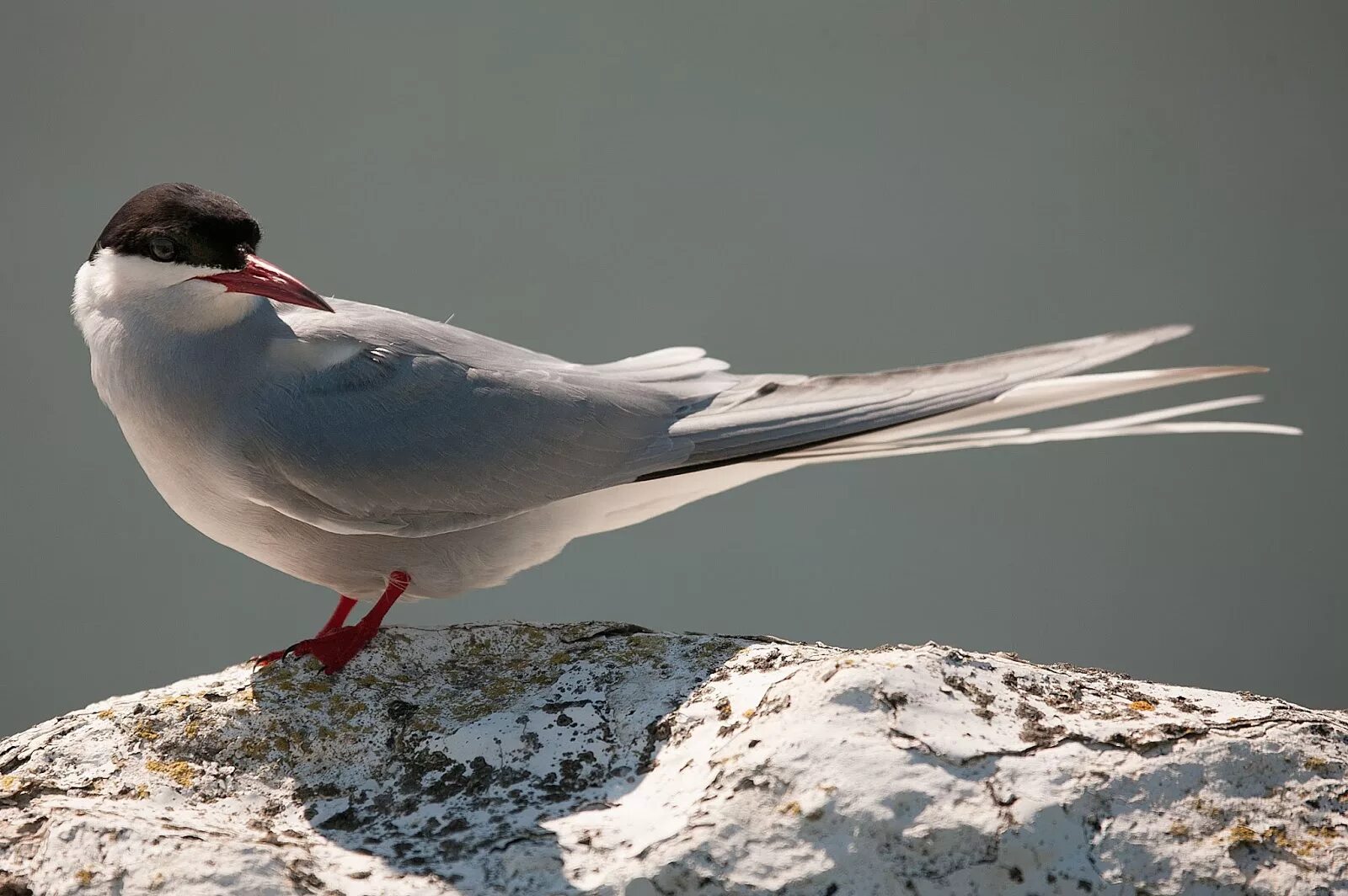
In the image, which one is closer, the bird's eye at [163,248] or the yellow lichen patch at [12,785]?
the yellow lichen patch at [12,785]

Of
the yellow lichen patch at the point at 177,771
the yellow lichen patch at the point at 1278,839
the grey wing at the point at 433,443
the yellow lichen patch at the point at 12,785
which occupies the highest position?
the grey wing at the point at 433,443

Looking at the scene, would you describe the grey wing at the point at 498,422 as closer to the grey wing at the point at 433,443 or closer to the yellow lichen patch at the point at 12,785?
the grey wing at the point at 433,443

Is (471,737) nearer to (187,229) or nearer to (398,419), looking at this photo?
(398,419)

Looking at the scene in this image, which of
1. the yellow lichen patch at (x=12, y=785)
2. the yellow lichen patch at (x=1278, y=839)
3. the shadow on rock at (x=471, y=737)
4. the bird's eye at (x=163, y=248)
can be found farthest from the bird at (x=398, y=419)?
the yellow lichen patch at (x=1278, y=839)

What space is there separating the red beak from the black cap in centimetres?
2

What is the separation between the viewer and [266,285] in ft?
6.73

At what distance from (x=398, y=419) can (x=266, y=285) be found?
0.30 meters

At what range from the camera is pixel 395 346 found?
2250 millimetres

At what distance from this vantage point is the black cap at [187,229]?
2.03 metres

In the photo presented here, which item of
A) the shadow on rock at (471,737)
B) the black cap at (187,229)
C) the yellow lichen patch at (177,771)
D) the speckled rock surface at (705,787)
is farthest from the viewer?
the black cap at (187,229)

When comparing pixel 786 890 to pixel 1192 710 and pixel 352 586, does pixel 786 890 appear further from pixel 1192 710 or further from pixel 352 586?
pixel 352 586

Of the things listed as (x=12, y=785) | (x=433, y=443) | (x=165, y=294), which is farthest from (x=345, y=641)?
(x=165, y=294)

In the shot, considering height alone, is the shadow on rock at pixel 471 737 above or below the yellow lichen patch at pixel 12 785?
below

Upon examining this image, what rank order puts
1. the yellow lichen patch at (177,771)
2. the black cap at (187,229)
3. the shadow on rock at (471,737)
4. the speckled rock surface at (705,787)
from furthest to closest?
the black cap at (187,229) < the yellow lichen patch at (177,771) < the shadow on rock at (471,737) < the speckled rock surface at (705,787)
